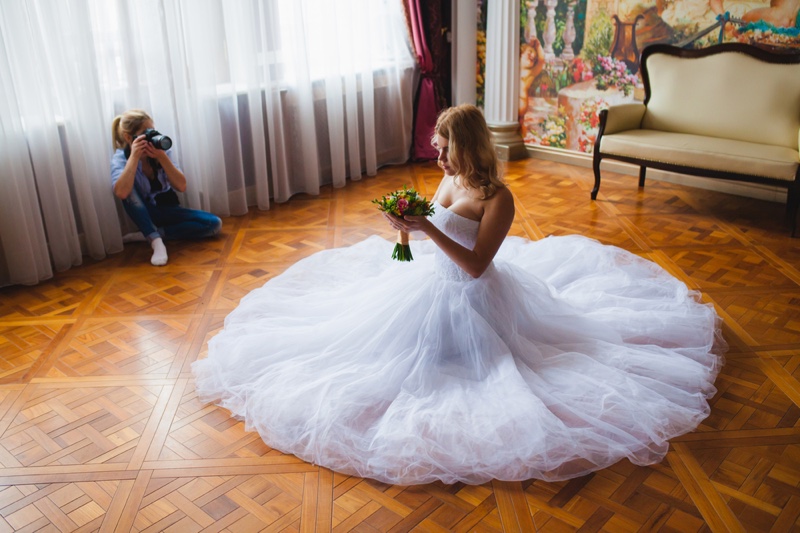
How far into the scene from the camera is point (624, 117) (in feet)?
17.5

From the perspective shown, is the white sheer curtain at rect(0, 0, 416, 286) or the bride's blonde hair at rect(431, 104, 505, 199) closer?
the bride's blonde hair at rect(431, 104, 505, 199)

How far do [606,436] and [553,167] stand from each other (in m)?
3.99

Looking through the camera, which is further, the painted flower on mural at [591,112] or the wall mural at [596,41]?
the painted flower on mural at [591,112]

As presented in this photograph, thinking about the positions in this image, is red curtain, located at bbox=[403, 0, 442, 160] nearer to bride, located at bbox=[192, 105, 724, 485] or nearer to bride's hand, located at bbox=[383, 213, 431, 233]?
bride, located at bbox=[192, 105, 724, 485]

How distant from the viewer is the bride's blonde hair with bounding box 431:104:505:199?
9.08 feet

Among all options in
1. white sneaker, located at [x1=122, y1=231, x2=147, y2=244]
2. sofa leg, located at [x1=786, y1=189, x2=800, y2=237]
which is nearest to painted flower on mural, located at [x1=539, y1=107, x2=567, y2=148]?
sofa leg, located at [x1=786, y1=189, x2=800, y2=237]

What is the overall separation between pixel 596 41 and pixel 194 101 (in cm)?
306

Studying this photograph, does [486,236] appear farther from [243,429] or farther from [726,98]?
[726,98]

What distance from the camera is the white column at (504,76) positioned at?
619cm

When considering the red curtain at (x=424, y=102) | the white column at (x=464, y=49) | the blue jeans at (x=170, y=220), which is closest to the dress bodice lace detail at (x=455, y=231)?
the blue jeans at (x=170, y=220)

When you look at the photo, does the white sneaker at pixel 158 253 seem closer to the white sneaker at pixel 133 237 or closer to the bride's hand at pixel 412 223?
the white sneaker at pixel 133 237

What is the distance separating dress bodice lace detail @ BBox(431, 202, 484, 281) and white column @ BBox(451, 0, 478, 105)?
12.9ft

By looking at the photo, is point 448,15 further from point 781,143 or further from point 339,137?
point 781,143

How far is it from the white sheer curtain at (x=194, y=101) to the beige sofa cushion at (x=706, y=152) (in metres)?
1.97
